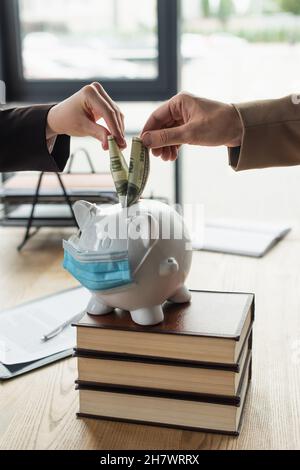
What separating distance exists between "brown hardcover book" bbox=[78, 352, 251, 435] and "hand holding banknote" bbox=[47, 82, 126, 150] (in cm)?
36

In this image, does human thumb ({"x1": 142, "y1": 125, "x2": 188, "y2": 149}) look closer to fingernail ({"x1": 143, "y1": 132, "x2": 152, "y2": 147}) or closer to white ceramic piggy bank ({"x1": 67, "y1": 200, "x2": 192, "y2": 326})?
fingernail ({"x1": 143, "y1": 132, "x2": 152, "y2": 147})

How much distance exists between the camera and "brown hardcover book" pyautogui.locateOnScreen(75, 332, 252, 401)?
78cm

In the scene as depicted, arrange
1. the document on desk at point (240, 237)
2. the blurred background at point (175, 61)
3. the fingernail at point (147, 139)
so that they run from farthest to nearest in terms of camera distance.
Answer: the blurred background at point (175, 61) → the document on desk at point (240, 237) → the fingernail at point (147, 139)

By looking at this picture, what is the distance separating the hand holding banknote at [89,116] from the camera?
0.94m

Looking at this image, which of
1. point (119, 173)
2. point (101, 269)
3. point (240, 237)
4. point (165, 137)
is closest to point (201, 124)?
point (165, 137)

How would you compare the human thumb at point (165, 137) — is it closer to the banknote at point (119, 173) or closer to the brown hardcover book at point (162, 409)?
the banknote at point (119, 173)

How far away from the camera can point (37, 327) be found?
1.13m

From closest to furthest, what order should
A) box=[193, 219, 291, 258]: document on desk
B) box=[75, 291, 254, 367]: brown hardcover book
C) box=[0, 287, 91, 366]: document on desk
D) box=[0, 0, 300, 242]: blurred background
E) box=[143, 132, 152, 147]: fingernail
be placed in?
box=[75, 291, 254, 367]: brown hardcover book < box=[143, 132, 152, 147]: fingernail < box=[0, 287, 91, 366]: document on desk < box=[193, 219, 291, 258]: document on desk < box=[0, 0, 300, 242]: blurred background

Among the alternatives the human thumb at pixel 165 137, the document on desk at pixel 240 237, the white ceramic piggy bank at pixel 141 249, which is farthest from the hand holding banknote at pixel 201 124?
the document on desk at pixel 240 237

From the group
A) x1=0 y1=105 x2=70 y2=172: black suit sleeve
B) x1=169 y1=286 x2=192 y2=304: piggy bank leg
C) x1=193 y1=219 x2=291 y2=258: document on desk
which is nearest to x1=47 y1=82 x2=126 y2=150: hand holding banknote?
x1=0 y1=105 x2=70 y2=172: black suit sleeve

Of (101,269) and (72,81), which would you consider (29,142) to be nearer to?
(101,269)

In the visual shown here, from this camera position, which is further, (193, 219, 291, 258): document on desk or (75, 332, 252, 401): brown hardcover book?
(193, 219, 291, 258): document on desk

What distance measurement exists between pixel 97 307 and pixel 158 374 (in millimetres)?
120

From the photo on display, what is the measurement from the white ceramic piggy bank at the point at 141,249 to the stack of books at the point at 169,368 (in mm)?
26
